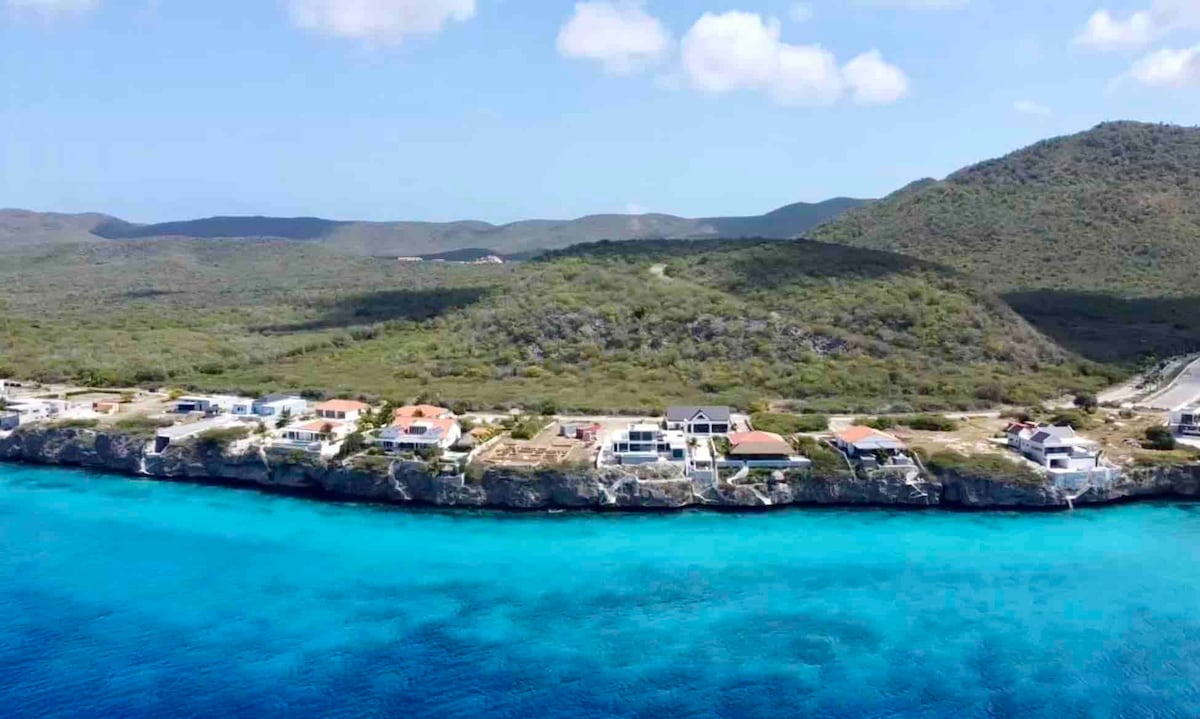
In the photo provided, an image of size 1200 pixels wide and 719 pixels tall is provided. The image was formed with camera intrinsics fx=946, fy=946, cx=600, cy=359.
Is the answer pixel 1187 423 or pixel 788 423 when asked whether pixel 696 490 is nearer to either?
pixel 788 423

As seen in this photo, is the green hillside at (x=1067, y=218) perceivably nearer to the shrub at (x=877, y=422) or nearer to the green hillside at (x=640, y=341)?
the green hillside at (x=640, y=341)

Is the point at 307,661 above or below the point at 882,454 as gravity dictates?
below

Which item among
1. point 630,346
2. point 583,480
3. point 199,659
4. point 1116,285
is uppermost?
point 1116,285

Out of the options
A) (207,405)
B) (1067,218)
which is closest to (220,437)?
(207,405)

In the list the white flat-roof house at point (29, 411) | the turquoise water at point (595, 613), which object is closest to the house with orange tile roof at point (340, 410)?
the turquoise water at point (595, 613)

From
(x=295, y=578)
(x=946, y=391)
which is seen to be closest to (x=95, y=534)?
(x=295, y=578)

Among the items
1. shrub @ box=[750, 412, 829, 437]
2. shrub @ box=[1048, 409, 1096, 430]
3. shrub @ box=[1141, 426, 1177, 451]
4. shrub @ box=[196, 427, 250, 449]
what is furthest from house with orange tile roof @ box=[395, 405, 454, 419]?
shrub @ box=[1141, 426, 1177, 451]

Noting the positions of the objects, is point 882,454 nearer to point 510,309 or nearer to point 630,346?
point 630,346

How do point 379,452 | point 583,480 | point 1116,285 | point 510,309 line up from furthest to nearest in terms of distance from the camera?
point 1116,285, point 510,309, point 379,452, point 583,480

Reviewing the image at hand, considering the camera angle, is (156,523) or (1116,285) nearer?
(156,523)
